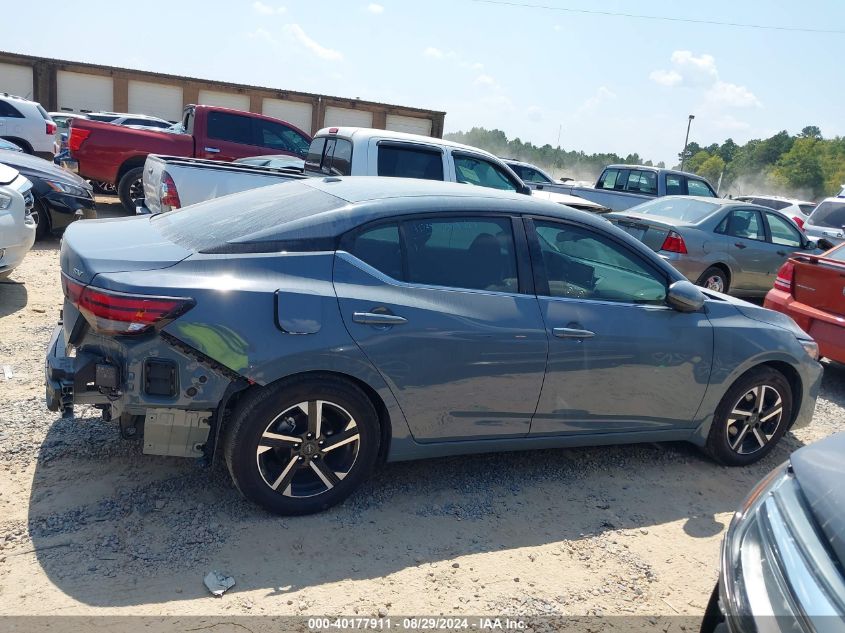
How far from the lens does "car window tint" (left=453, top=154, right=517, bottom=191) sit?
8.38 m

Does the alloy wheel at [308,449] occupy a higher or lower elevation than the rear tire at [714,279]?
lower

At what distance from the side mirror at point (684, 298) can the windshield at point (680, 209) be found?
5813 mm

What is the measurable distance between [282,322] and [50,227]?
23.8 feet

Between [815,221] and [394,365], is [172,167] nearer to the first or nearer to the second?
[394,365]

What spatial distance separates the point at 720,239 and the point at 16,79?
30.9m

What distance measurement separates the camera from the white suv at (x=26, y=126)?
607 inches

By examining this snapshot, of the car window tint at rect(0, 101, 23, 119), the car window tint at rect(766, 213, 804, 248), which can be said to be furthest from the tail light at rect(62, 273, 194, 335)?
the car window tint at rect(0, 101, 23, 119)

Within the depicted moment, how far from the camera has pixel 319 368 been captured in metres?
3.32

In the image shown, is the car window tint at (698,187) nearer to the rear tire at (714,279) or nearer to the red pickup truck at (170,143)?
the rear tire at (714,279)

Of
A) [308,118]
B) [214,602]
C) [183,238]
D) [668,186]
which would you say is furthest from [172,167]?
[308,118]

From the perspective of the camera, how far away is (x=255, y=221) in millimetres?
3682

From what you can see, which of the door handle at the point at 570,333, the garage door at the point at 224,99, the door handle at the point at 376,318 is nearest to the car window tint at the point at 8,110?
the door handle at the point at 376,318

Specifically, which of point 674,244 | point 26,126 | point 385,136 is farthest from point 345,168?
point 26,126

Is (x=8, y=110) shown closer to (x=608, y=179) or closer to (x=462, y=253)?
(x=608, y=179)
